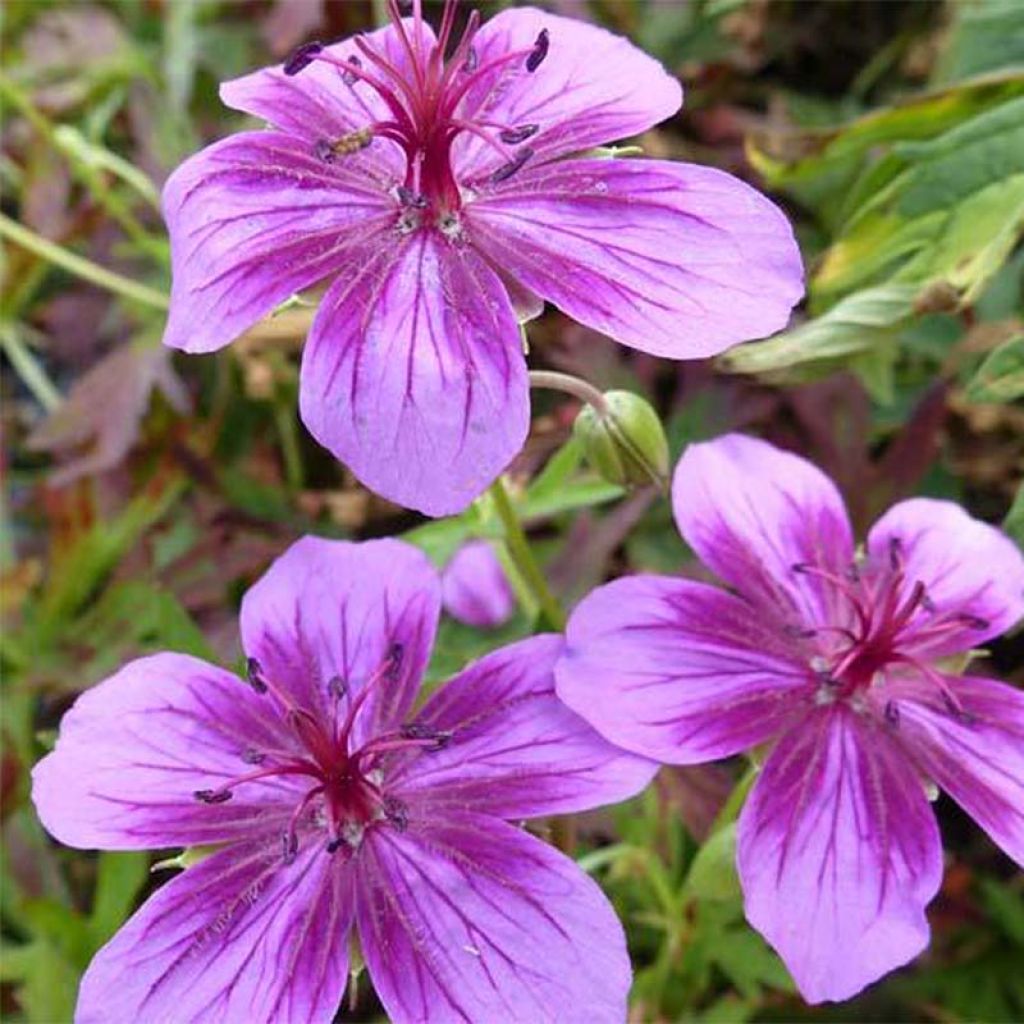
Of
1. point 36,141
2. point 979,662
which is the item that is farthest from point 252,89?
point 36,141

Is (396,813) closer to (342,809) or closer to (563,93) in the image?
(342,809)

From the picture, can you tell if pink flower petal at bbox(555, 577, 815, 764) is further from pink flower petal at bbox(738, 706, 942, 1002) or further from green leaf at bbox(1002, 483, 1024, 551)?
green leaf at bbox(1002, 483, 1024, 551)

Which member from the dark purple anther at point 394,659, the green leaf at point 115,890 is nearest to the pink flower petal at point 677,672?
the dark purple anther at point 394,659

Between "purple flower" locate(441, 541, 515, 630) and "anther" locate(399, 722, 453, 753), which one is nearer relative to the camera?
"anther" locate(399, 722, 453, 753)

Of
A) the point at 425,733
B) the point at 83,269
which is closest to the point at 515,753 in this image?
the point at 425,733

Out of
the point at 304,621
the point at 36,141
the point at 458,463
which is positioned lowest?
the point at 36,141

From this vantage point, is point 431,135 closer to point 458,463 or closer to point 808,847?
point 458,463

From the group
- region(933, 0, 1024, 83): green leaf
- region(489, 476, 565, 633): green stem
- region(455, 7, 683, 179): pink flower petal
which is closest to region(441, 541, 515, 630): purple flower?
region(489, 476, 565, 633): green stem

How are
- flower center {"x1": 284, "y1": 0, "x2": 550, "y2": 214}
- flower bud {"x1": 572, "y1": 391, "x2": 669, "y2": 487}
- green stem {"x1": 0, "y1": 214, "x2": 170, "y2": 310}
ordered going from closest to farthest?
flower center {"x1": 284, "y1": 0, "x2": 550, "y2": 214}
flower bud {"x1": 572, "y1": 391, "x2": 669, "y2": 487}
green stem {"x1": 0, "y1": 214, "x2": 170, "y2": 310}
